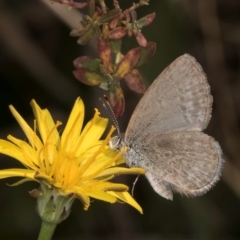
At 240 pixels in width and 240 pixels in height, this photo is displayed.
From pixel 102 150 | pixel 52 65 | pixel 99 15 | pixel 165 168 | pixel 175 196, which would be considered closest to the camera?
pixel 99 15

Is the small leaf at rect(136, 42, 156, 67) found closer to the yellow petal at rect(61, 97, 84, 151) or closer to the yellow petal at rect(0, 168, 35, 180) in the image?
the yellow petal at rect(61, 97, 84, 151)

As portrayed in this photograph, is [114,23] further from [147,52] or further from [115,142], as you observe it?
[115,142]

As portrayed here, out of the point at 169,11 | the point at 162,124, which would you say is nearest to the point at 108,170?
the point at 162,124

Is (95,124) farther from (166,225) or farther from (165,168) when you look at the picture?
(166,225)

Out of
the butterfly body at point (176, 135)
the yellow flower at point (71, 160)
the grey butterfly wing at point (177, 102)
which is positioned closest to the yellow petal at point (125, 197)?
the yellow flower at point (71, 160)

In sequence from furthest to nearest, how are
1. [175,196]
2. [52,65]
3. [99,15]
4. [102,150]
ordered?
[52,65] < [175,196] < [102,150] < [99,15]
